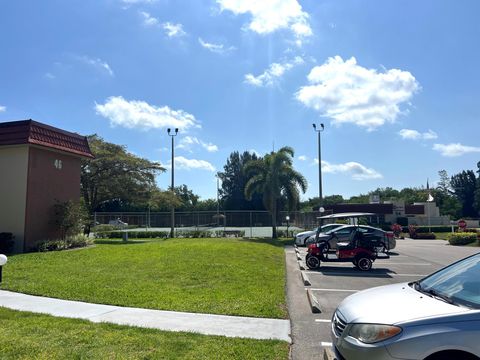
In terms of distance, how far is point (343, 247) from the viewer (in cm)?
1498

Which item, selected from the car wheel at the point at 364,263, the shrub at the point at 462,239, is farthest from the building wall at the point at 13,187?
the shrub at the point at 462,239

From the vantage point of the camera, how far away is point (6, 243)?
17672 millimetres

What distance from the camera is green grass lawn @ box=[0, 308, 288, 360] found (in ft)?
17.1

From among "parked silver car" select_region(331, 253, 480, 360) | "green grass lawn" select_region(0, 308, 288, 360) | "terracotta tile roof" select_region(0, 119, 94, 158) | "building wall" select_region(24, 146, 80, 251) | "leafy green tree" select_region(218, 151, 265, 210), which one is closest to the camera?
"parked silver car" select_region(331, 253, 480, 360)

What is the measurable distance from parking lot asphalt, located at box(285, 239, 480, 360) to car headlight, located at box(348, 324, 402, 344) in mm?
1740

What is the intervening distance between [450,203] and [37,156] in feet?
321

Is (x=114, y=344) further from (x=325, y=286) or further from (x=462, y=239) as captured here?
(x=462, y=239)

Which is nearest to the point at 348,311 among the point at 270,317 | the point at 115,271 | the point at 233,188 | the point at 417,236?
the point at 270,317

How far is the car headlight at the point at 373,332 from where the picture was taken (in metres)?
3.68

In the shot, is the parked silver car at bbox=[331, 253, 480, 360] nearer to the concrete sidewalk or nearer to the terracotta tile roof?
the concrete sidewalk

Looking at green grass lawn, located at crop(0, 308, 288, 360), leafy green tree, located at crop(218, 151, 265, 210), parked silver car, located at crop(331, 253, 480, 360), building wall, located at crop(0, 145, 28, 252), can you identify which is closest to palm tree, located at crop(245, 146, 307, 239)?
building wall, located at crop(0, 145, 28, 252)

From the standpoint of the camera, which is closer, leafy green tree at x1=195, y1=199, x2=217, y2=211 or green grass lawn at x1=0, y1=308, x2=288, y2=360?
green grass lawn at x1=0, y1=308, x2=288, y2=360

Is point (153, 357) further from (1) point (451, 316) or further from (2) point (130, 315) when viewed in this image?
(1) point (451, 316)

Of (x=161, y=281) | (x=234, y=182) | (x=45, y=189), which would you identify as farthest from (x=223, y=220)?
(x=234, y=182)
